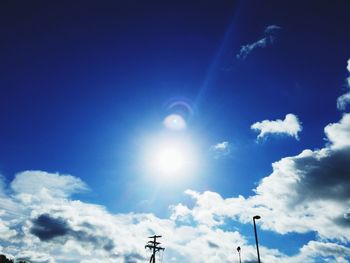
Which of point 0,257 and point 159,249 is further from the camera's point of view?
point 0,257

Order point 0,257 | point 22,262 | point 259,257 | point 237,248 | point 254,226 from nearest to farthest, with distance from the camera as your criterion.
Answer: point 259,257 → point 254,226 → point 237,248 → point 0,257 → point 22,262

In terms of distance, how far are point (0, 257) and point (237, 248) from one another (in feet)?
125

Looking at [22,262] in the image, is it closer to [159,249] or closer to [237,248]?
[159,249]

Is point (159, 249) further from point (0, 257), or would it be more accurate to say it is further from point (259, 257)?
point (0, 257)

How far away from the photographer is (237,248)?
123 feet

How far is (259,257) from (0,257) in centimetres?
4287

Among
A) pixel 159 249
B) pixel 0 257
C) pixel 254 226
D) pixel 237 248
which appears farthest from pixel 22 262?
pixel 254 226

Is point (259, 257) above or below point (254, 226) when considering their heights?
below

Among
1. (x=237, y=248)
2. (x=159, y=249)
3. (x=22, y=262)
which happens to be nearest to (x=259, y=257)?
(x=237, y=248)

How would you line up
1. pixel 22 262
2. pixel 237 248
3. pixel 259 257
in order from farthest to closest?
pixel 22 262 → pixel 237 248 → pixel 259 257

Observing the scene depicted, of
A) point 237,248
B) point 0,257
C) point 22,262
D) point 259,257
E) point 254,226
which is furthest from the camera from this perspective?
point 22,262

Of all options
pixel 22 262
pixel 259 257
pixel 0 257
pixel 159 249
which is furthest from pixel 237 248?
pixel 22 262

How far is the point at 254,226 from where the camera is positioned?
27.8 meters

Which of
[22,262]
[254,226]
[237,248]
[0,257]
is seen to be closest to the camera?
[254,226]
